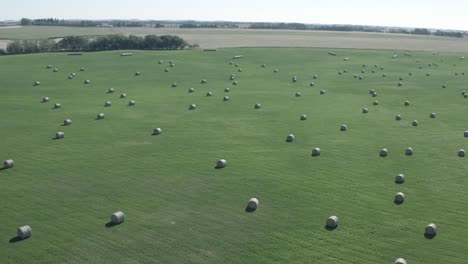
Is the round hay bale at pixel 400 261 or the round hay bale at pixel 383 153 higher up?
the round hay bale at pixel 383 153

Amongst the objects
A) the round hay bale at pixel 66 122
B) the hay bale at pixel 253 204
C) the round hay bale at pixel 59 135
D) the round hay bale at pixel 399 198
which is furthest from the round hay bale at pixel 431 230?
the round hay bale at pixel 66 122

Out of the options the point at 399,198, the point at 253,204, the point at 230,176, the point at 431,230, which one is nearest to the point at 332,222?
the point at 253,204

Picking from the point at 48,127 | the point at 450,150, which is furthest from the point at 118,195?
the point at 450,150

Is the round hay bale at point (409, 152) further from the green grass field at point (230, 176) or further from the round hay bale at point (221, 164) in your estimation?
the round hay bale at point (221, 164)

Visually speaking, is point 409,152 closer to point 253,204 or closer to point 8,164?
point 253,204

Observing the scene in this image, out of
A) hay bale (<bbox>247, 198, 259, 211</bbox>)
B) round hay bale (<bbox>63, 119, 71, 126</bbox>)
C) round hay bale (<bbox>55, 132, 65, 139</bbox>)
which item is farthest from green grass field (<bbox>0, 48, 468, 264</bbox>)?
round hay bale (<bbox>63, 119, 71, 126</bbox>)

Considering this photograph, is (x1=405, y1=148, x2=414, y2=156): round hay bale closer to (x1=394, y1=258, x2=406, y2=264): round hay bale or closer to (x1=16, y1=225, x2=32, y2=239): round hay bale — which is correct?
(x1=394, y1=258, x2=406, y2=264): round hay bale

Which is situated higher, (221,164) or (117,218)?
(221,164)

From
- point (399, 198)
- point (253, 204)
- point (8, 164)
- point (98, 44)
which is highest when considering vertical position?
point (98, 44)

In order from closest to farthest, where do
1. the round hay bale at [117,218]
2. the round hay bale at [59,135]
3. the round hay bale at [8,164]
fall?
the round hay bale at [117,218] → the round hay bale at [8,164] → the round hay bale at [59,135]
